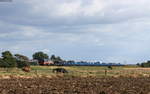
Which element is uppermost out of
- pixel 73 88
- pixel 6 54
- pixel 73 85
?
pixel 6 54

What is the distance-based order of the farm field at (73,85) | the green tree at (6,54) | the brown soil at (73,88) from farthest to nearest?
the green tree at (6,54) < the farm field at (73,85) < the brown soil at (73,88)

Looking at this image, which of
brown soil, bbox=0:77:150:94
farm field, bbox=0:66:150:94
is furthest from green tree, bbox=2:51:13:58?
brown soil, bbox=0:77:150:94

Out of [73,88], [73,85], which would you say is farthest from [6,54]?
[73,88]

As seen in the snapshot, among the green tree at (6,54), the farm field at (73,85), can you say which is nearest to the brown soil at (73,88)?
the farm field at (73,85)

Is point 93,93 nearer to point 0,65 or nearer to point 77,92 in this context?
point 77,92

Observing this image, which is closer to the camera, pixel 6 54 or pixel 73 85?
pixel 73 85

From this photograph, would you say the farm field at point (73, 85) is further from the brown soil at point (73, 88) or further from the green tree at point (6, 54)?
the green tree at point (6, 54)

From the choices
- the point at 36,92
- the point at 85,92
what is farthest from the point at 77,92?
the point at 36,92

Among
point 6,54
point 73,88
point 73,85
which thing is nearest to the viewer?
point 73,88

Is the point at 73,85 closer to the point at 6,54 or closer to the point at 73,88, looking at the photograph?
the point at 73,88

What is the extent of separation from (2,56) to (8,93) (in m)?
101

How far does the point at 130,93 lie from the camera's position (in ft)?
106

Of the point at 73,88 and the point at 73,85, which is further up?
the point at 73,85

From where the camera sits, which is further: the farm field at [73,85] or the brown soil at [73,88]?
the farm field at [73,85]
